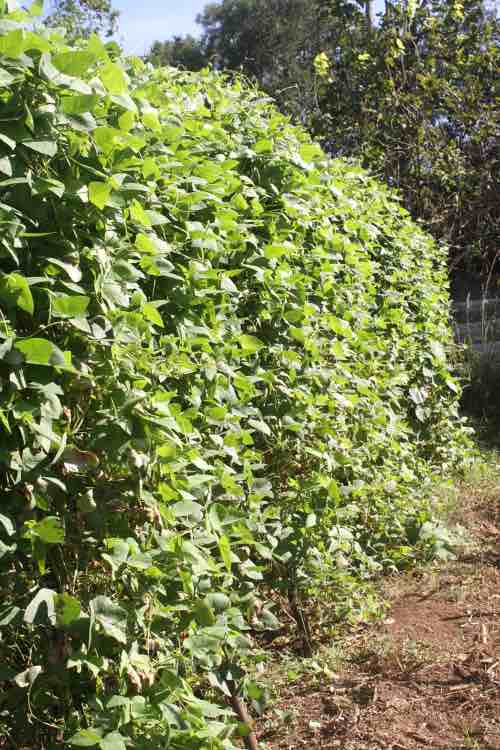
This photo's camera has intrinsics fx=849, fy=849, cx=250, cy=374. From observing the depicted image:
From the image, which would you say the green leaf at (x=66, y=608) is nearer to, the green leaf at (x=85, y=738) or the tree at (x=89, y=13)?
the green leaf at (x=85, y=738)

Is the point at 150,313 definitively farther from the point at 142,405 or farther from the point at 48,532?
the point at 48,532

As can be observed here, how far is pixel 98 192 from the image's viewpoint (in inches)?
84.8

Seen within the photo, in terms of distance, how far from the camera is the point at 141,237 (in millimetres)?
2428

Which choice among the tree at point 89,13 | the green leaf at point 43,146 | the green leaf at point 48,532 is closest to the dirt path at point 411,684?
the green leaf at point 48,532

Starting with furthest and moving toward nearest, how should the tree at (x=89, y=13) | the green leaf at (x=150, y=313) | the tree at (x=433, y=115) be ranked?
the tree at (x=89, y=13) < the tree at (x=433, y=115) < the green leaf at (x=150, y=313)

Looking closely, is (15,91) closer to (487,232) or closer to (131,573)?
(131,573)

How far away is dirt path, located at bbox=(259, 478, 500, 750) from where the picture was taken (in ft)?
10.5

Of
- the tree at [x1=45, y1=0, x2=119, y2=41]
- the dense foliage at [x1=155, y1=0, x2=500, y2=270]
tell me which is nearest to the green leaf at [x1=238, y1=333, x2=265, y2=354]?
the dense foliage at [x1=155, y1=0, x2=500, y2=270]

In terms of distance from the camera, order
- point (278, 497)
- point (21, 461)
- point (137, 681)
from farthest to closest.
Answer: point (278, 497), point (137, 681), point (21, 461)

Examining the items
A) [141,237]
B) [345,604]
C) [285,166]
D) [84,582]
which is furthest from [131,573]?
[285,166]

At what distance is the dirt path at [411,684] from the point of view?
3188mm

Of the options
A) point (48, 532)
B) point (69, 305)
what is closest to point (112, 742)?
point (48, 532)

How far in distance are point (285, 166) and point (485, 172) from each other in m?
7.68

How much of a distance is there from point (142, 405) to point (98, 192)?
57 centimetres
